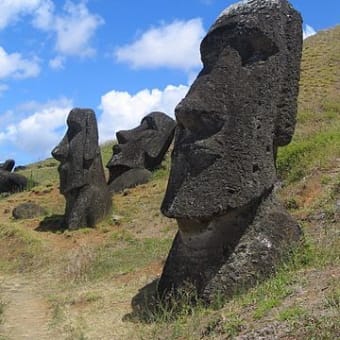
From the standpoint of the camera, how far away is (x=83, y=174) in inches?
656

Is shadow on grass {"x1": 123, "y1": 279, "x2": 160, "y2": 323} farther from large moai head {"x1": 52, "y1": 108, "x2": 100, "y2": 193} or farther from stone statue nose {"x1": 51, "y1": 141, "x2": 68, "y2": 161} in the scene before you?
stone statue nose {"x1": 51, "y1": 141, "x2": 68, "y2": 161}

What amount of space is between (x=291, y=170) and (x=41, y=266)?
5478 millimetres

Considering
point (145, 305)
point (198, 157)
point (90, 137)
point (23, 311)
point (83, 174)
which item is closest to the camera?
point (198, 157)

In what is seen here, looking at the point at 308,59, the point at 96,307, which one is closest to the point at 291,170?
the point at 96,307

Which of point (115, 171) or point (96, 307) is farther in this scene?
point (115, 171)

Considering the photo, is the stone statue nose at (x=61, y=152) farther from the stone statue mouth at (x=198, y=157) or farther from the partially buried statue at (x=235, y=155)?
the stone statue mouth at (x=198, y=157)

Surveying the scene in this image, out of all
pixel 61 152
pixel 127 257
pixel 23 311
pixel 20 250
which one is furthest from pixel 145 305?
pixel 61 152

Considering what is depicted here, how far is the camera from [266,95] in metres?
8.42

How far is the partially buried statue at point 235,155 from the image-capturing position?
26.6 feet

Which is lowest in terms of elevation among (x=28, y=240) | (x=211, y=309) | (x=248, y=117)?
(x=211, y=309)

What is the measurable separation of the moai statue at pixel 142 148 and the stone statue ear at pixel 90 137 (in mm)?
3296

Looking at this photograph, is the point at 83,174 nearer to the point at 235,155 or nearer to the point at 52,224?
the point at 52,224

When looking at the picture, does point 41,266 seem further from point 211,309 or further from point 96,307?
point 211,309

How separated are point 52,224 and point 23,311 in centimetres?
708
